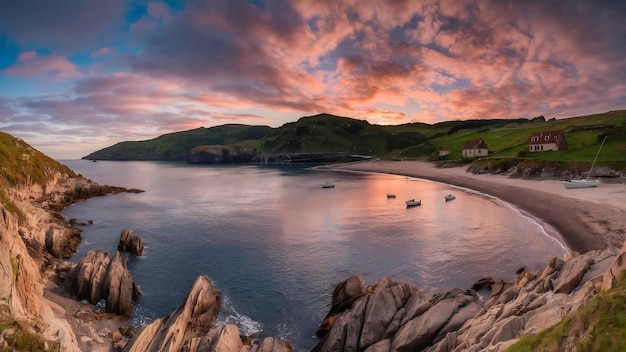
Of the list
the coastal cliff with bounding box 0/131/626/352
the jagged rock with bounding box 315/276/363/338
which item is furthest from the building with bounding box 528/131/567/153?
the jagged rock with bounding box 315/276/363/338

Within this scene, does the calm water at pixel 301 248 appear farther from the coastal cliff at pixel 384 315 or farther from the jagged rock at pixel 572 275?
the jagged rock at pixel 572 275

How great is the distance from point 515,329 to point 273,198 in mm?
83801

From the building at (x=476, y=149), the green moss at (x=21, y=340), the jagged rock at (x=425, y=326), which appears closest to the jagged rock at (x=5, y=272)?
the green moss at (x=21, y=340)

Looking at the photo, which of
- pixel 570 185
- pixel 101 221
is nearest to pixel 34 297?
pixel 101 221

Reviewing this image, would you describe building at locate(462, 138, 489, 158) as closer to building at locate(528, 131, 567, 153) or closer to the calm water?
building at locate(528, 131, 567, 153)

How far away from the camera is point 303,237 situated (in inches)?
2072

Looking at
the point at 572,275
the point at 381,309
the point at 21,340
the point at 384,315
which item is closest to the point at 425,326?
the point at 384,315

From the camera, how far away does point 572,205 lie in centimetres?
5503

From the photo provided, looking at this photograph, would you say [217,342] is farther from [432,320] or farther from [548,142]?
[548,142]

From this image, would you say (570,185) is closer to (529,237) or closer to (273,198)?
(529,237)

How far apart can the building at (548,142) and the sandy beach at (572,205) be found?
2537 centimetres

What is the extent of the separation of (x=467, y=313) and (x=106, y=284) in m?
30.1

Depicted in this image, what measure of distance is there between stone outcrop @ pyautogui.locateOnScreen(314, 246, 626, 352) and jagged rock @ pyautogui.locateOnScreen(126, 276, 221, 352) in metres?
9.12

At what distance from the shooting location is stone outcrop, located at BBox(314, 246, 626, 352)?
13.7 meters
